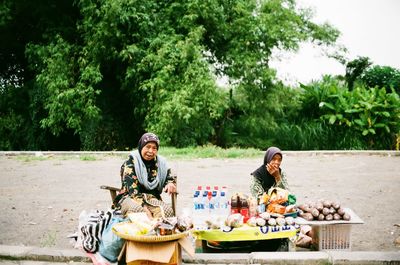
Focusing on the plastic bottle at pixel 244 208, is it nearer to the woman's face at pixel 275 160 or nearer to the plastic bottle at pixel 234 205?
the plastic bottle at pixel 234 205

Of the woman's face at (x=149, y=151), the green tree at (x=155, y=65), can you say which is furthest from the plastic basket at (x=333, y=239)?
the green tree at (x=155, y=65)

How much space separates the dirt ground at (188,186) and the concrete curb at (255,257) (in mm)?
385

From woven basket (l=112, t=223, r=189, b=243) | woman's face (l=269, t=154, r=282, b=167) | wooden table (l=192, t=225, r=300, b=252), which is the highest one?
woman's face (l=269, t=154, r=282, b=167)

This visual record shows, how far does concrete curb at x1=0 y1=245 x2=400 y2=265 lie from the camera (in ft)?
14.0

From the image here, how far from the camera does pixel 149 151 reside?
4.84 m

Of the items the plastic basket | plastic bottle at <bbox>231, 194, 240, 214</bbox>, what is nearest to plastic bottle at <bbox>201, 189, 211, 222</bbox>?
plastic bottle at <bbox>231, 194, 240, 214</bbox>

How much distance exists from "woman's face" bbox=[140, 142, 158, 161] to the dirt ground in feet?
4.50

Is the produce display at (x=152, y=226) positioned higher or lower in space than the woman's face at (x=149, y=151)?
lower

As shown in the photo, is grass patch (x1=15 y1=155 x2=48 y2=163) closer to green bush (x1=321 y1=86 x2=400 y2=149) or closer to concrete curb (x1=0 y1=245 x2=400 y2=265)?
concrete curb (x1=0 y1=245 x2=400 y2=265)

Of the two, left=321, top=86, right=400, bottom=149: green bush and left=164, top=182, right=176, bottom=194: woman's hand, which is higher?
left=321, top=86, right=400, bottom=149: green bush

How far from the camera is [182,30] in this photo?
13875 millimetres

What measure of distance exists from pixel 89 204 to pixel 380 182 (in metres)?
5.57

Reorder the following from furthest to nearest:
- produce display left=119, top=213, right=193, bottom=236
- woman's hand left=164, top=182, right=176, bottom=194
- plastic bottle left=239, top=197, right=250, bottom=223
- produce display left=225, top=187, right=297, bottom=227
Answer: woman's hand left=164, top=182, right=176, bottom=194, plastic bottle left=239, top=197, right=250, bottom=223, produce display left=225, top=187, right=297, bottom=227, produce display left=119, top=213, right=193, bottom=236

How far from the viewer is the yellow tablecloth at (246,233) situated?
4.28 meters
